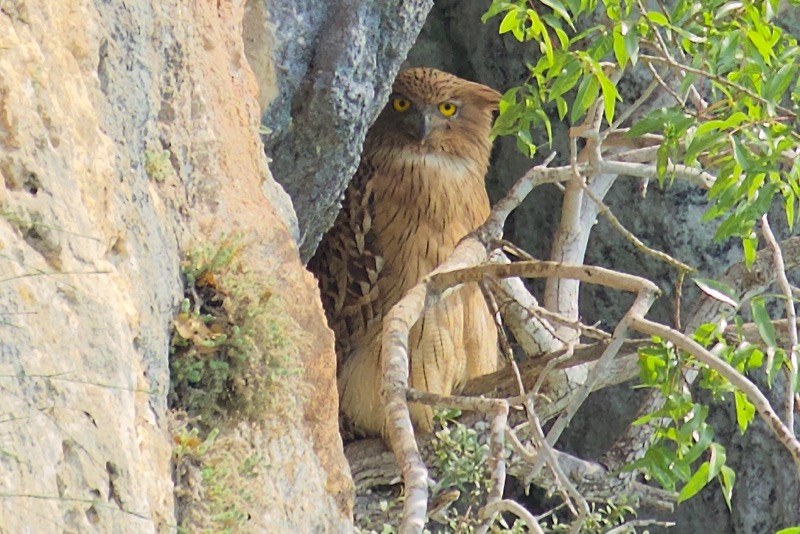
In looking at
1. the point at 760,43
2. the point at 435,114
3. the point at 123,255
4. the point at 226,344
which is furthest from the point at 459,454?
the point at 123,255

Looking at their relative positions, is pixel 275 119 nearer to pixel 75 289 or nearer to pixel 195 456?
pixel 195 456

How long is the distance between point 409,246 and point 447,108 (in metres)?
0.61

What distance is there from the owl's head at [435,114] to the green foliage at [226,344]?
2419 millimetres

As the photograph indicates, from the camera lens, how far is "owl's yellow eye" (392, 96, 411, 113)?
14.9ft

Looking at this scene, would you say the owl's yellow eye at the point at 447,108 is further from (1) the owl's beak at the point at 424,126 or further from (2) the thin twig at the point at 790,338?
(2) the thin twig at the point at 790,338

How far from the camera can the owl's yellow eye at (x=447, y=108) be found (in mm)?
4629

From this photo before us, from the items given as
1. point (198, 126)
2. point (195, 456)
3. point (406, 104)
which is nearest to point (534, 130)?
point (406, 104)

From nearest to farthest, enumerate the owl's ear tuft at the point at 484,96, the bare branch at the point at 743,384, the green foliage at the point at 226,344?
the green foliage at the point at 226,344 < the bare branch at the point at 743,384 < the owl's ear tuft at the point at 484,96

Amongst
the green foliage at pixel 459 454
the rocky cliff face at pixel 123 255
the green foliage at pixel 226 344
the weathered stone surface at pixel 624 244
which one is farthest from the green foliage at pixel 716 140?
the weathered stone surface at pixel 624 244

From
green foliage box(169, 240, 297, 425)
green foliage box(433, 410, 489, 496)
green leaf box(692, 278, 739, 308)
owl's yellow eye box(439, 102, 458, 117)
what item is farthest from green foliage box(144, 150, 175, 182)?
owl's yellow eye box(439, 102, 458, 117)

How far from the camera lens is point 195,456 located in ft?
6.49

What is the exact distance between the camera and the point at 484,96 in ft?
15.5

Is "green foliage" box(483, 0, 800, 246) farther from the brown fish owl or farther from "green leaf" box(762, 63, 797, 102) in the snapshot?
the brown fish owl

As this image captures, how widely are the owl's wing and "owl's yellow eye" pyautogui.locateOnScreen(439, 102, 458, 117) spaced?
0.43 metres
